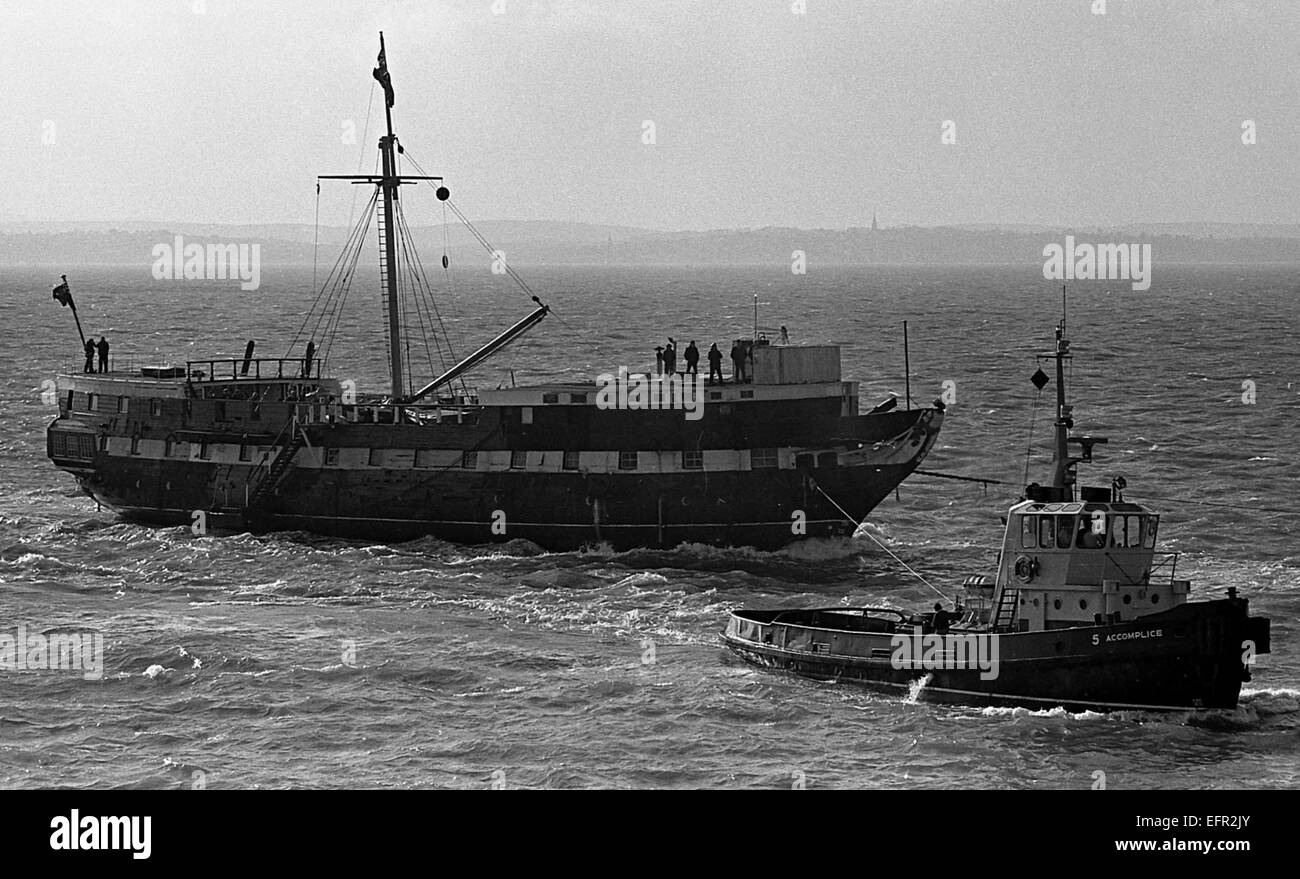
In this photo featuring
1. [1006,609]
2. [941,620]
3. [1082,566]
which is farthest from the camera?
[941,620]

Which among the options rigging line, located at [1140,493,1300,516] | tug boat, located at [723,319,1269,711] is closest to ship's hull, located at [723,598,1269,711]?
tug boat, located at [723,319,1269,711]

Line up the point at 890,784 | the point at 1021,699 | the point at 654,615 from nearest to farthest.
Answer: the point at 890,784 < the point at 1021,699 < the point at 654,615

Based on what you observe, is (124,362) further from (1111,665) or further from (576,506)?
(1111,665)

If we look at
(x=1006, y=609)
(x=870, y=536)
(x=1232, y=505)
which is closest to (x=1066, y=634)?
(x=1006, y=609)

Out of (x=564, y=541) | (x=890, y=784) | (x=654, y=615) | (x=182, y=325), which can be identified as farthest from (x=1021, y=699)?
(x=182, y=325)

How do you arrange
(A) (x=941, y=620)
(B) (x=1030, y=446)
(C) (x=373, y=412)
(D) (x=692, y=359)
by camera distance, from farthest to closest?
(B) (x=1030, y=446) < (C) (x=373, y=412) < (D) (x=692, y=359) < (A) (x=941, y=620)

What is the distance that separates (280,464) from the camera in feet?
226

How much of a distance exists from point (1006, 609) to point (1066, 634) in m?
2.53

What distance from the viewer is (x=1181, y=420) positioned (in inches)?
3841

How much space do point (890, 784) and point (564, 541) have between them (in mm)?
29046

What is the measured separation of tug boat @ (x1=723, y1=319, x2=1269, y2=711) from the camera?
41.8 meters

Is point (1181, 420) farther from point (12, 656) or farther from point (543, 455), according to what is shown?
point (12, 656)

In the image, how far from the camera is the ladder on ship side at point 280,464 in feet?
225

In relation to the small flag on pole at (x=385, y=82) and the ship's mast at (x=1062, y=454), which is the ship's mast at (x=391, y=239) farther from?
the ship's mast at (x=1062, y=454)
